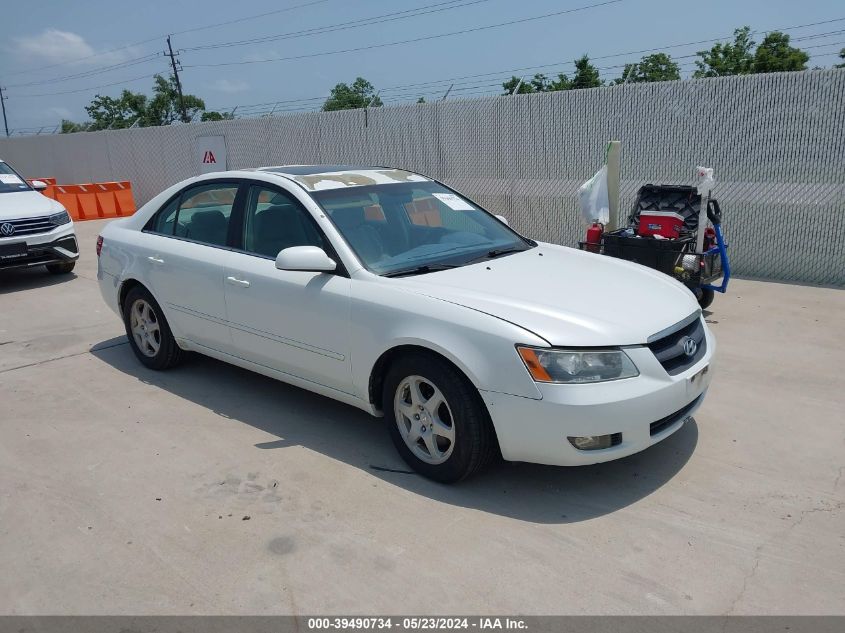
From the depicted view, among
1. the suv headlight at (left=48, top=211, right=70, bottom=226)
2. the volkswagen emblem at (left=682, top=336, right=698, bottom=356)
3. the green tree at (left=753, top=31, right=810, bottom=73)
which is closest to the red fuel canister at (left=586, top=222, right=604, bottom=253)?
the volkswagen emblem at (left=682, top=336, right=698, bottom=356)

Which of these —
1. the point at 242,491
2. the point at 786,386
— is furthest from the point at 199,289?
the point at 786,386

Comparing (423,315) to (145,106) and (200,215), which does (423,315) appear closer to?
(200,215)

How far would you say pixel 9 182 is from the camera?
1044cm

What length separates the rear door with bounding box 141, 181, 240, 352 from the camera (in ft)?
16.6

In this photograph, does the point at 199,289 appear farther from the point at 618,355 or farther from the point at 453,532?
the point at 618,355

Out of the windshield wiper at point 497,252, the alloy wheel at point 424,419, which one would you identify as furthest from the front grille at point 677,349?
the windshield wiper at point 497,252

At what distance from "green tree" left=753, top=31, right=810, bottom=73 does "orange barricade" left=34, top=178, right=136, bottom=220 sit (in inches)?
1191

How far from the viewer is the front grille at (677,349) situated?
366 cm

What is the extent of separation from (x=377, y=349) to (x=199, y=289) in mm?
1819

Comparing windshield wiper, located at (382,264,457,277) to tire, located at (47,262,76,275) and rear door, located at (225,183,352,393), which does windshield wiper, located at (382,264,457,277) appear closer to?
rear door, located at (225,183,352,393)

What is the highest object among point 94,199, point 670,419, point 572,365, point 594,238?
point 94,199

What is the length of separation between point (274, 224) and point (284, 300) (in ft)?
2.02

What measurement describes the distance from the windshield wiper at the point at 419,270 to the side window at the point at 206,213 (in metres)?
1.58

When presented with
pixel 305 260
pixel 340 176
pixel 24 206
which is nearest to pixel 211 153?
pixel 24 206
